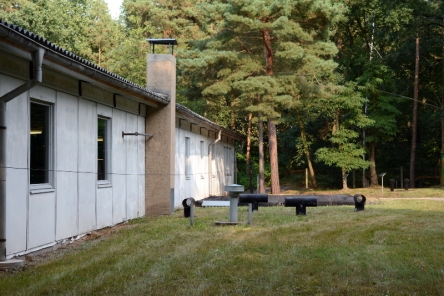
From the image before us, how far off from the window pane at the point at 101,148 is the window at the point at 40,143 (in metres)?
2.72

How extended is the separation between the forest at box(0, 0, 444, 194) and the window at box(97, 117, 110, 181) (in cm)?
1276

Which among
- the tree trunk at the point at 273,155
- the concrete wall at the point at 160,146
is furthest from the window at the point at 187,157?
the tree trunk at the point at 273,155

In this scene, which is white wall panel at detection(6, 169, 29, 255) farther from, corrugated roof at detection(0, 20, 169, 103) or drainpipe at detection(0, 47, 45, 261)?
corrugated roof at detection(0, 20, 169, 103)

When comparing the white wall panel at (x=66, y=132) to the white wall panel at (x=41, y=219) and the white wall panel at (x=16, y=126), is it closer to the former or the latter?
the white wall panel at (x=41, y=219)

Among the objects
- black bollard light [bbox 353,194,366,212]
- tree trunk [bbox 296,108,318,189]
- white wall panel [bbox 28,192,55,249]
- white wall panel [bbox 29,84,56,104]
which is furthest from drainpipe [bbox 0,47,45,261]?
tree trunk [bbox 296,108,318,189]

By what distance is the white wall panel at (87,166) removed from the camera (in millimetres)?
11352

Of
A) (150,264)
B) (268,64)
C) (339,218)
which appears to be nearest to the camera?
(150,264)

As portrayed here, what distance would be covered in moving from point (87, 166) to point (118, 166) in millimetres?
2192

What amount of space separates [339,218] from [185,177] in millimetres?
8136

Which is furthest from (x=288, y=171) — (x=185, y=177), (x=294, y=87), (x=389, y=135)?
(x=185, y=177)

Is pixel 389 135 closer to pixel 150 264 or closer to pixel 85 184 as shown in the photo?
pixel 85 184

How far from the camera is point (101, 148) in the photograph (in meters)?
13.0

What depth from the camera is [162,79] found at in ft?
A: 52.7

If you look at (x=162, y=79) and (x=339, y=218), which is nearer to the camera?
(x=339, y=218)
